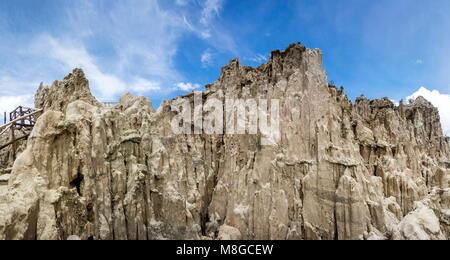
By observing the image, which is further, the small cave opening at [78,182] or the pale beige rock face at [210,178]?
the small cave opening at [78,182]

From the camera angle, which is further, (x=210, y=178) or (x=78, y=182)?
(x=210, y=178)

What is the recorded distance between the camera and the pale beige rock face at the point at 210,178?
11.0 meters

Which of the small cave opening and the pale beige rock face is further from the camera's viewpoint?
the small cave opening

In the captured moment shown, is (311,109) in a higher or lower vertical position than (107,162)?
higher

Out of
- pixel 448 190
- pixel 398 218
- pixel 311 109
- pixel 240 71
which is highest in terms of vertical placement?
pixel 240 71

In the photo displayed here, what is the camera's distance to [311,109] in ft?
52.9

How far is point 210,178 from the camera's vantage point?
1850cm

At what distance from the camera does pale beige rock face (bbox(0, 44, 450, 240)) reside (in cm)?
1102

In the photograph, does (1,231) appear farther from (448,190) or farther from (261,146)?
(448,190)

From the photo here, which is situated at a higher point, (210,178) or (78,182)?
(78,182)
